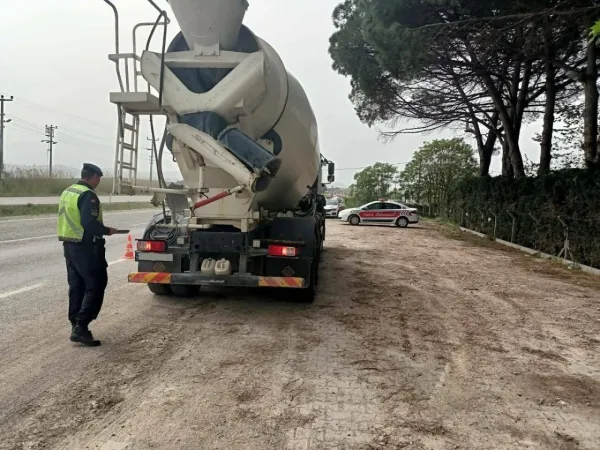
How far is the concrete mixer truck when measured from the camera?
16.2 ft

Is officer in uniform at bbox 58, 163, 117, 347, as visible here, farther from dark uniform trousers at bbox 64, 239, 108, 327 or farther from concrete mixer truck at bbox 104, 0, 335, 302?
concrete mixer truck at bbox 104, 0, 335, 302

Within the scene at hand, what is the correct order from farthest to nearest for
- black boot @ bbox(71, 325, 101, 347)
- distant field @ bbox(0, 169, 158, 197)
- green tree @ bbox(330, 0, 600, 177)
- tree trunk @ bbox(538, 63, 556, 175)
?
distant field @ bbox(0, 169, 158, 197), tree trunk @ bbox(538, 63, 556, 175), green tree @ bbox(330, 0, 600, 177), black boot @ bbox(71, 325, 101, 347)

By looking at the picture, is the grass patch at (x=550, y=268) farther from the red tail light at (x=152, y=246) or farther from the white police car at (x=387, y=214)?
the white police car at (x=387, y=214)

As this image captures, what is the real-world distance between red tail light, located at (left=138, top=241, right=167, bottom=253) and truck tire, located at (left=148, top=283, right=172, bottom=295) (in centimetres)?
80

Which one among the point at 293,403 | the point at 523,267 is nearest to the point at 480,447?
the point at 293,403

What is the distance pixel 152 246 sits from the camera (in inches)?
237

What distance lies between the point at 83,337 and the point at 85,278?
0.57m

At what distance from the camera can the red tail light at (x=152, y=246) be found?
5996mm

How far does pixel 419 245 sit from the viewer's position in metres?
16.1

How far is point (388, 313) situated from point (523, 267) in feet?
20.9

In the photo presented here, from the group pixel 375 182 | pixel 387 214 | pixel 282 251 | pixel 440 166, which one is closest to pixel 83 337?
pixel 282 251

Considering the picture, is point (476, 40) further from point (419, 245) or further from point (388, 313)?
point (388, 313)

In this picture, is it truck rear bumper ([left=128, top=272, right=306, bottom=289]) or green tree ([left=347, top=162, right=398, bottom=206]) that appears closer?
truck rear bumper ([left=128, top=272, right=306, bottom=289])

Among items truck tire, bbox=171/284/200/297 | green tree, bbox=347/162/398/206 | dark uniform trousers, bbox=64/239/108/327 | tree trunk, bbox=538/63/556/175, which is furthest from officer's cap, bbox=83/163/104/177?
green tree, bbox=347/162/398/206
